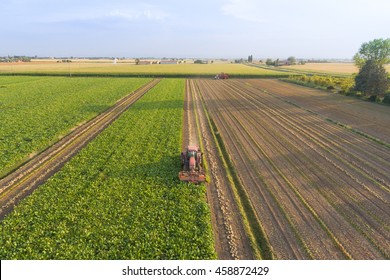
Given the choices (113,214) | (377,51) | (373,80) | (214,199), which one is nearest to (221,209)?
(214,199)

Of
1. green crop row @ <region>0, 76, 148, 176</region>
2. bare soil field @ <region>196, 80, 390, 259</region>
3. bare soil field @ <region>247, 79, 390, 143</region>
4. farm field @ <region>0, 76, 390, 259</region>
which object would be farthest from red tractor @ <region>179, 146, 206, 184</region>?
bare soil field @ <region>247, 79, 390, 143</region>

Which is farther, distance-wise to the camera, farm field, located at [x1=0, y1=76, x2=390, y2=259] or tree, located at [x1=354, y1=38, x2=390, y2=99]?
tree, located at [x1=354, y1=38, x2=390, y2=99]

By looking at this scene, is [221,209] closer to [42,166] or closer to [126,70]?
[42,166]

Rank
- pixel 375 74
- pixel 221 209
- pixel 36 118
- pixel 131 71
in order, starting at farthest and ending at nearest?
pixel 131 71, pixel 375 74, pixel 36 118, pixel 221 209

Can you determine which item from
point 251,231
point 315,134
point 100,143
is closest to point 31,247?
point 251,231

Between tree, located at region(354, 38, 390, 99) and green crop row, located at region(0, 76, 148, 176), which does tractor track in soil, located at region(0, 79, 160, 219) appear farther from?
tree, located at region(354, 38, 390, 99)

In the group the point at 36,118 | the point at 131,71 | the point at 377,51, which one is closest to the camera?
the point at 36,118
